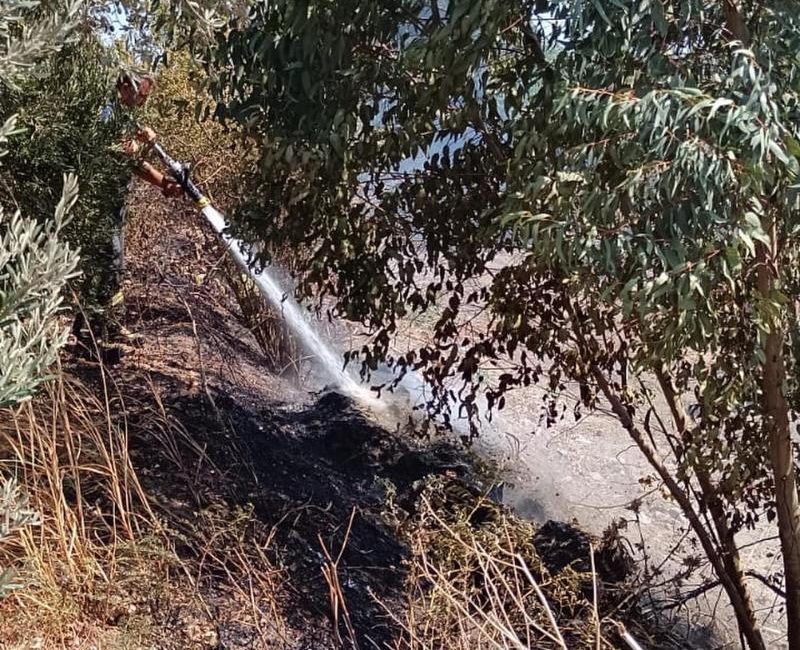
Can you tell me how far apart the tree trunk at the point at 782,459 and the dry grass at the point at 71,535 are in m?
2.02

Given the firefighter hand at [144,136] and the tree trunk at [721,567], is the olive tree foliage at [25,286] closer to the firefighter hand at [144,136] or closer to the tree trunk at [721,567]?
the tree trunk at [721,567]

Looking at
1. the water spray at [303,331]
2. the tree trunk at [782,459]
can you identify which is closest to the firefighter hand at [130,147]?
the water spray at [303,331]

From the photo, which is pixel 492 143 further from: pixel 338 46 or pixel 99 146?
pixel 99 146

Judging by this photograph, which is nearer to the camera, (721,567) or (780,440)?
(780,440)

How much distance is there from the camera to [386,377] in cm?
725

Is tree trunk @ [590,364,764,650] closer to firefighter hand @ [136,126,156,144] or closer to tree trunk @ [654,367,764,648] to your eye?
tree trunk @ [654,367,764,648]

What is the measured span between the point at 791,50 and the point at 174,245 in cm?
563

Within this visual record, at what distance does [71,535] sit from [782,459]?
7.85 feet

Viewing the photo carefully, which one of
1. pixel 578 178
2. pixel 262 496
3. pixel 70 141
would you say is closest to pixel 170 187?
pixel 70 141

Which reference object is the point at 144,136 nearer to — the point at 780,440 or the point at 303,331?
the point at 303,331

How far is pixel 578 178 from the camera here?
92.6 inches

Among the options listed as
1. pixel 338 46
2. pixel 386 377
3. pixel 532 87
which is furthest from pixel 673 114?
pixel 386 377

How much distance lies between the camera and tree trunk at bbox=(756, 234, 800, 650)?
2844mm

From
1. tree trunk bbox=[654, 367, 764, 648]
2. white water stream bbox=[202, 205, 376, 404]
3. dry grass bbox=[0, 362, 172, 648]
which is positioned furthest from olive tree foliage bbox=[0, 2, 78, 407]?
white water stream bbox=[202, 205, 376, 404]
